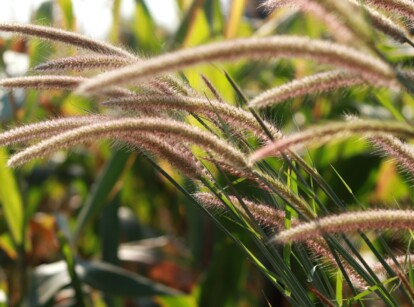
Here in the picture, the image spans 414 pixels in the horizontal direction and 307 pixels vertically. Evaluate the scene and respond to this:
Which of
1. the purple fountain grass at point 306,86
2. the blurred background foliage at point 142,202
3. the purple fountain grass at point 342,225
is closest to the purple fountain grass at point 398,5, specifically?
the purple fountain grass at point 306,86

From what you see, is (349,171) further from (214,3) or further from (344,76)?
(344,76)

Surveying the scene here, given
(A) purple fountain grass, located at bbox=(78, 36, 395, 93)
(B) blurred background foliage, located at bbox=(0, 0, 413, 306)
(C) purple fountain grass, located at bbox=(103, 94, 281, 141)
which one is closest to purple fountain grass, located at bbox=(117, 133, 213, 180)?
(C) purple fountain grass, located at bbox=(103, 94, 281, 141)

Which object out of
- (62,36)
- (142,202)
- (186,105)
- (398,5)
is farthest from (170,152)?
(142,202)

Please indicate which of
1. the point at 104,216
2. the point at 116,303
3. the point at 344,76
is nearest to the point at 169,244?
the point at 104,216

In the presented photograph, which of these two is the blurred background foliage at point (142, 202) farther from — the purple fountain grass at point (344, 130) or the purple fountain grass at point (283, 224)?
the purple fountain grass at point (344, 130)

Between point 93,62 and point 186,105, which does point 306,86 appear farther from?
point 93,62

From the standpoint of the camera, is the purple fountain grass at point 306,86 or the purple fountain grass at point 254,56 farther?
the purple fountain grass at point 306,86
